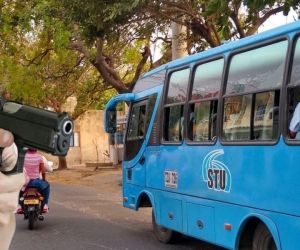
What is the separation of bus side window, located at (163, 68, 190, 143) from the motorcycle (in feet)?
10.3

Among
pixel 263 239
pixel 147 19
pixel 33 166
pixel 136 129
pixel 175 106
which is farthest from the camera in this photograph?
pixel 147 19

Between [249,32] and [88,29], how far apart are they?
3743 millimetres

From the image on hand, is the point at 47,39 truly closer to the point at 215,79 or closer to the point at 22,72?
the point at 22,72

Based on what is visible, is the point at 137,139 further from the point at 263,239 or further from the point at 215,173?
the point at 263,239

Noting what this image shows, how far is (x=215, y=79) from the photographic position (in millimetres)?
6902

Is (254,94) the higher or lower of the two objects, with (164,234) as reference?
higher

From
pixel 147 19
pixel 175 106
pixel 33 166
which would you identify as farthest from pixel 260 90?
pixel 147 19

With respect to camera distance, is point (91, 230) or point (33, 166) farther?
point (33, 166)

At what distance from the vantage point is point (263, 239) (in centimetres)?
595

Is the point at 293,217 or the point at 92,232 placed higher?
the point at 293,217

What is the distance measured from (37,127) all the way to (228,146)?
159 inches

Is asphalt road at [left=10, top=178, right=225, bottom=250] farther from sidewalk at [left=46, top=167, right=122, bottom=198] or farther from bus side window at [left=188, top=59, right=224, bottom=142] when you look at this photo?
sidewalk at [left=46, top=167, right=122, bottom=198]

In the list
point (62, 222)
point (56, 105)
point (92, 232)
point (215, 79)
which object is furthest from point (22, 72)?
point (215, 79)

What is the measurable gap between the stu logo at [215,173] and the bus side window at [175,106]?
0.88 m
